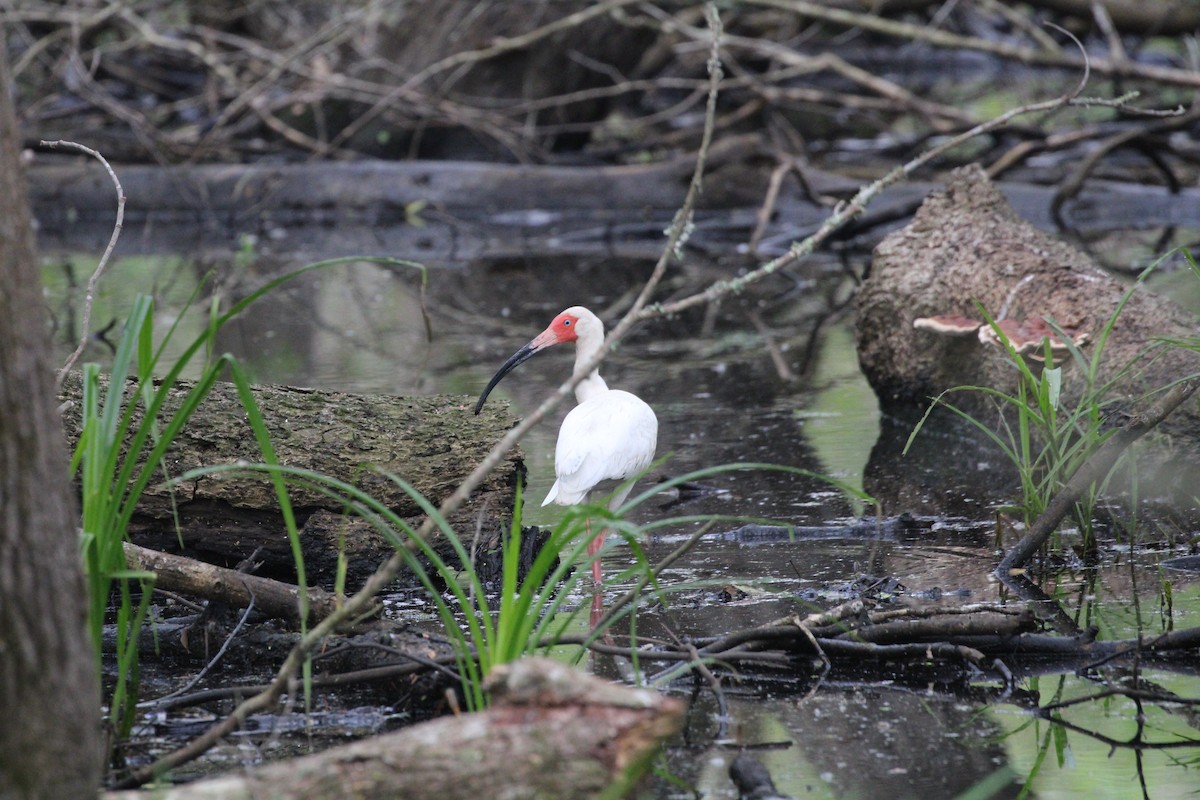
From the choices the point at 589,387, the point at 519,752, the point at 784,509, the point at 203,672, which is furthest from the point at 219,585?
the point at 784,509

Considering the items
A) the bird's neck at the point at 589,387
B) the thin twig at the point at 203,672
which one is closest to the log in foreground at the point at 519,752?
the thin twig at the point at 203,672

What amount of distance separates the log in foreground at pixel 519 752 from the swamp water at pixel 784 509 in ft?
1.74

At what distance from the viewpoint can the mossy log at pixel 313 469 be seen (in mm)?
3959

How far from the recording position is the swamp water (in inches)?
110

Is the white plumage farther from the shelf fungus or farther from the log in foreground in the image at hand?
the log in foreground

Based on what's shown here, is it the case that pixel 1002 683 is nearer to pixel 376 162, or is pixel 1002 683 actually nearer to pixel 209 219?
pixel 376 162

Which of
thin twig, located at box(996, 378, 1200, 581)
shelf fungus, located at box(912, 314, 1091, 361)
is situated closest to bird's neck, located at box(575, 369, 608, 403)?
shelf fungus, located at box(912, 314, 1091, 361)

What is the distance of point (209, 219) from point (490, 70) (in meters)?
3.19

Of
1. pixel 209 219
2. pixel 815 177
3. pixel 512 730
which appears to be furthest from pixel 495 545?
pixel 209 219

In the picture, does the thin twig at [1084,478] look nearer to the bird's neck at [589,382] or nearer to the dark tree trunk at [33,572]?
the bird's neck at [589,382]

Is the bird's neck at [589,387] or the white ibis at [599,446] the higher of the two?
the bird's neck at [589,387]

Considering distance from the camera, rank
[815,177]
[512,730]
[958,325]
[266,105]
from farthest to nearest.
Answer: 1. [266,105]
2. [815,177]
3. [958,325]
4. [512,730]

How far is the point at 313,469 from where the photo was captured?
158 inches

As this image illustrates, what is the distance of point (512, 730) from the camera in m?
2.17
